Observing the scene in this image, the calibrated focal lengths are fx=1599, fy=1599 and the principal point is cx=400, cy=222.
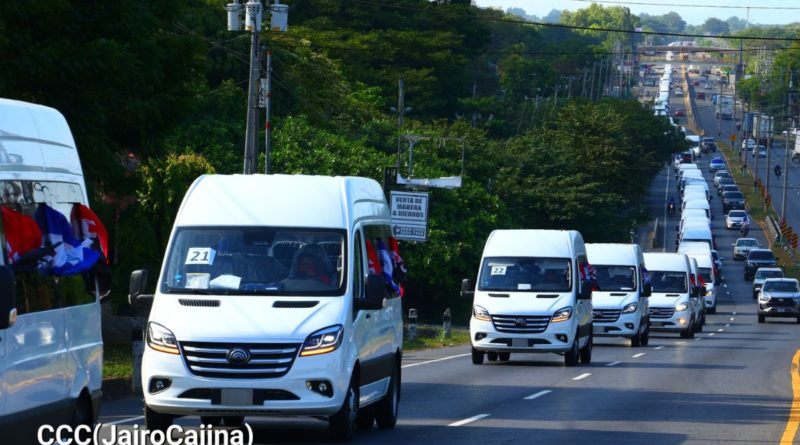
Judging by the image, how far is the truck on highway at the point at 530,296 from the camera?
27.3 metres

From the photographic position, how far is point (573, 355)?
27.9 meters

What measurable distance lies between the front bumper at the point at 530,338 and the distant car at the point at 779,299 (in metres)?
29.6

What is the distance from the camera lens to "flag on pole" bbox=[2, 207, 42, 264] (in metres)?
10.6

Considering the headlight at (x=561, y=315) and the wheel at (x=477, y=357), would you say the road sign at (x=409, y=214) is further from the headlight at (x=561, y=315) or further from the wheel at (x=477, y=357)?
the headlight at (x=561, y=315)

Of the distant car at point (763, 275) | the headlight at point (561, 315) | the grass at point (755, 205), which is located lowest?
the grass at point (755, 205)

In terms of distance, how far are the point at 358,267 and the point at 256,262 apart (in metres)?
1.02

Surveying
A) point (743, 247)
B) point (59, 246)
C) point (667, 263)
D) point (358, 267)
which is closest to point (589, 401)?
point (358, 267)

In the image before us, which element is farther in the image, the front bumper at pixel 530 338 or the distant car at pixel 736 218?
the distant car at pixel 736 218

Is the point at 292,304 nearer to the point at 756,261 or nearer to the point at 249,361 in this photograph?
the point at 249,361

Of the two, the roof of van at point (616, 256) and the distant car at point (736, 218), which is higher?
the roof of van at point (616, 256)

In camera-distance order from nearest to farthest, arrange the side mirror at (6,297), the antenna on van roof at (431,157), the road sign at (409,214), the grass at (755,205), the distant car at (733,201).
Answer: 1. the side mirror at (6,297)
2. the road sign at (409,214)
3. the antenna on van roof at (431,157)
4. the grass at (755,205)
5. the distant car at (733,201)

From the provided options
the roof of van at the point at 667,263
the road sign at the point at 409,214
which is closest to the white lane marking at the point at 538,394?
the roof of van at the point at 667,263

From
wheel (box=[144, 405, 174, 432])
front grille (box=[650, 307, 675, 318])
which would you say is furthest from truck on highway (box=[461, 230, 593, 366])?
front grille (box=[650, 307, 675, 318])

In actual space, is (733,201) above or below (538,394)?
below
